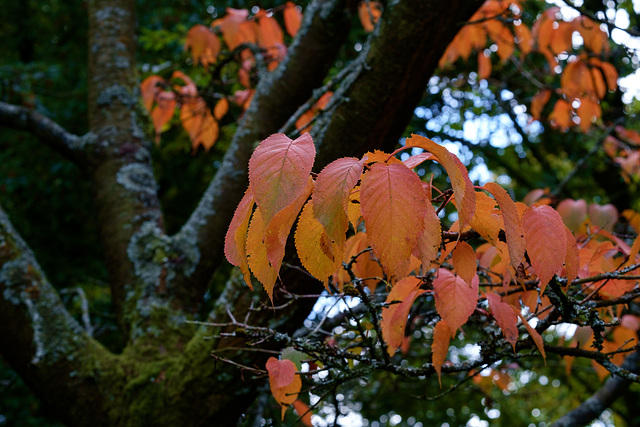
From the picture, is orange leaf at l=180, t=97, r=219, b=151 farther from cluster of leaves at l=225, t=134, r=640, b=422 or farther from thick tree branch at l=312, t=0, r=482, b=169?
cluster of leaves at l=225, t=134, r=640, b=422

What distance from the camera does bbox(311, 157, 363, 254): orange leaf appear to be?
0.46m

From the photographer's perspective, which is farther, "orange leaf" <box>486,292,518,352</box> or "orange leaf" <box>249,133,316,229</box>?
"orange leaf" <box>486,292,518,352</box>

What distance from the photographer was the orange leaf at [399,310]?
784mm

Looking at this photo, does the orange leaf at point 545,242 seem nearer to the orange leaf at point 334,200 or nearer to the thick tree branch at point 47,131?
the orange leaf at point 334,200

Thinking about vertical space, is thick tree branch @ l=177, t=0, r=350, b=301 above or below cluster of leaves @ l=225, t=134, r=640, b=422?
above

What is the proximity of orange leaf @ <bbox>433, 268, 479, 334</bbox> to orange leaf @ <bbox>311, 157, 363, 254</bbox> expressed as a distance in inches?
10.7

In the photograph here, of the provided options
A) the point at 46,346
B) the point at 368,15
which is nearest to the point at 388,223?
the point at 368,15

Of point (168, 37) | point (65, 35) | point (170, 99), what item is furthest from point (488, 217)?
point (65, 35)

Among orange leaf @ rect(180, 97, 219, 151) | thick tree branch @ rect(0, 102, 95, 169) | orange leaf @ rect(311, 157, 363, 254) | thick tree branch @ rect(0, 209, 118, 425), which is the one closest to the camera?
orange leaf @ rect(311, 157, 363, 254)

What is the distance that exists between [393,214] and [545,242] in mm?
250

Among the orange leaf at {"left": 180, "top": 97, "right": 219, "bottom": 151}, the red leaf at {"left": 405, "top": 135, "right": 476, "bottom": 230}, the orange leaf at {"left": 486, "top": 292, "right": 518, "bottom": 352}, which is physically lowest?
the orange leaf at {"left": 486, "top": 292, "right": 518, "bottom": 352}

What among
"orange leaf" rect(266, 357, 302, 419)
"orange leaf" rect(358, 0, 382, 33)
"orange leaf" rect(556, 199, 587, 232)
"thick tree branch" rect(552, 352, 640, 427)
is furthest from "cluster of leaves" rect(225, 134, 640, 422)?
"thick tree branch" rect(552, 352, 640, 427)

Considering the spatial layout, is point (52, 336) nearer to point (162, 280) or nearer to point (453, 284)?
point (162, 280)

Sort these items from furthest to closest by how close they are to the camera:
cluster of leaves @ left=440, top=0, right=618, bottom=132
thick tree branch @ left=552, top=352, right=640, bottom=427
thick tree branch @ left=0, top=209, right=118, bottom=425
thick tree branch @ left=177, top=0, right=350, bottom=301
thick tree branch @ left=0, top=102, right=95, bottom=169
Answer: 1. cluster of leaves @ left=440, top=0, right=618, bottom=132
2. thick tree branch @ left=0, top=102, right=95, bottom=169
3. thick tree branch @ left=552, top=352, right=640, bottom=427
4. thick tree branch @ left=177, top=0, right=350, bottom=301
5. thick tree branch @ left=0, top=209, right=118, bottom=425
